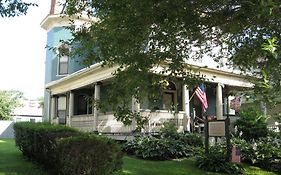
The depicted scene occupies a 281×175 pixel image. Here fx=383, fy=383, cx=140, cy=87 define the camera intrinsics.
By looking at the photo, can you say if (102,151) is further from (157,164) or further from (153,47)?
(157,164)

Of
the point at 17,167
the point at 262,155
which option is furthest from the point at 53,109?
the point at 17,167

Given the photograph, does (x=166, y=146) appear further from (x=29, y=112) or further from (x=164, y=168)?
(x=29, y=112)

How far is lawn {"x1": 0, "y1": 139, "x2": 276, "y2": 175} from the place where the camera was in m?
10.4

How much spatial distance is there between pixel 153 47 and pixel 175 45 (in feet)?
1.83

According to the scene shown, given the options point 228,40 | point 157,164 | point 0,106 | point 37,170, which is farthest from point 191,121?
point 0,106

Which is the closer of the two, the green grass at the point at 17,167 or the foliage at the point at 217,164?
the green grass at the point at 17,167

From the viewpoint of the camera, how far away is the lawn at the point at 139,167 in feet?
34.0

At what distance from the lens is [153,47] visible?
9109 millimetres

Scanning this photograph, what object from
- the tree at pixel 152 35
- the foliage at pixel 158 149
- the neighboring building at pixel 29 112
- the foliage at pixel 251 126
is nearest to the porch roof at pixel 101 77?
the foliage at pixel 251 126

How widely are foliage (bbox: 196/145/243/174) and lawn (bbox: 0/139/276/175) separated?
0.30 metres

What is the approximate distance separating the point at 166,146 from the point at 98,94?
8.29m

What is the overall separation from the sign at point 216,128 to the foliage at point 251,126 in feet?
14.0

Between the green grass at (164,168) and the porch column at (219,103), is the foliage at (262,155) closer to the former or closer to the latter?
the green grass at (164,168)

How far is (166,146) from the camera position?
14.7 m
